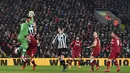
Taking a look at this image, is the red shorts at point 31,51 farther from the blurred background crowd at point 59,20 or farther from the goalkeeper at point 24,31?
the blurred background crowd at point 59,20

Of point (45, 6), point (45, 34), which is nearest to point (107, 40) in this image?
point (45, 34)

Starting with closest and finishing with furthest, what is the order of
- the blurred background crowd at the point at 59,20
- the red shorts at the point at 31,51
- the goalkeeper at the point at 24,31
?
the goalkeeper at the point at 24,31
the red shorts at the point at 31,51
the blurred background crowd at the point at 59,20

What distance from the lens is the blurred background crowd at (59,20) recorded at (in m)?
39.5

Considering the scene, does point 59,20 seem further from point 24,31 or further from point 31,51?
point 24,31

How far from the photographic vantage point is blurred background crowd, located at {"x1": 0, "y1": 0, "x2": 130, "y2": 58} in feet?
130

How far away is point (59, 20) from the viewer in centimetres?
4497

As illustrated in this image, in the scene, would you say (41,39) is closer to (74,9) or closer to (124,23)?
(74,9)

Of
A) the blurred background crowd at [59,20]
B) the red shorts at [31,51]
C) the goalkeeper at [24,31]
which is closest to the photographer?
the goalkeeper at [24,31]

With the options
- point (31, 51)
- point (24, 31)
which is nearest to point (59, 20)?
point (31, 51)

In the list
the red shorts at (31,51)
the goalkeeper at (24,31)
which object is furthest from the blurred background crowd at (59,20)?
the goalkeeper at (24,31)

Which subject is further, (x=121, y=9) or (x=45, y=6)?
(x=121, y=9)

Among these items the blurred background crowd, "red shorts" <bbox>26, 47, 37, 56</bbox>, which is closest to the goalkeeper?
"red shorts" <bbox>26, 47, 37, 56</bbox>

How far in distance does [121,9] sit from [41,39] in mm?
14474

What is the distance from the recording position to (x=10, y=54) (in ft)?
125
